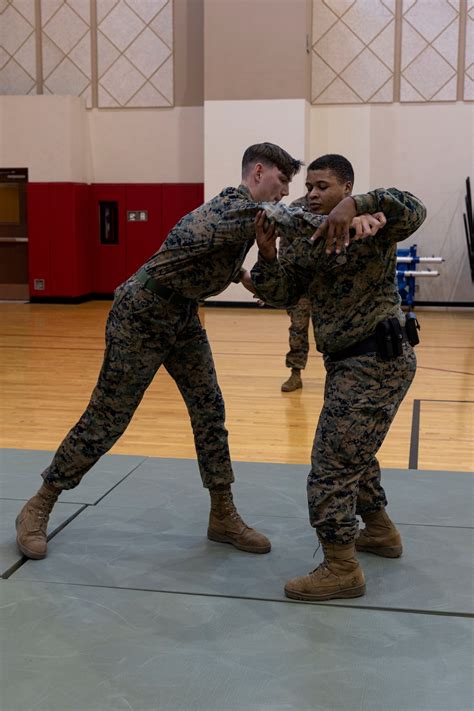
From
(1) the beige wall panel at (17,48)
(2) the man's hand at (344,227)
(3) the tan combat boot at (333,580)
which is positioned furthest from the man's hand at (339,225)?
(1) the beige wall panel at (17,48)

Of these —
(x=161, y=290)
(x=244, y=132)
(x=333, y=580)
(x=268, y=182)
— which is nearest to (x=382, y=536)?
(x=333, y=580)

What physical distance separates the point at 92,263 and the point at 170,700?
12797mm

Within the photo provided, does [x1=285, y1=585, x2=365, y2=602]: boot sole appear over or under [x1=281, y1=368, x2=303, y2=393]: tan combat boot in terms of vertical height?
over

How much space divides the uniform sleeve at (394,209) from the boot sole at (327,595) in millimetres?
1266

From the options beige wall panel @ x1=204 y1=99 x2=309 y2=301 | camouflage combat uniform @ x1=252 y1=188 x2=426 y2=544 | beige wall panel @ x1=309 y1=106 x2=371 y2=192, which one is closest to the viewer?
camouflage combat uniform @ x1=252 y1=188 x2=426 y2=544

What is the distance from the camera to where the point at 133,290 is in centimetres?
323

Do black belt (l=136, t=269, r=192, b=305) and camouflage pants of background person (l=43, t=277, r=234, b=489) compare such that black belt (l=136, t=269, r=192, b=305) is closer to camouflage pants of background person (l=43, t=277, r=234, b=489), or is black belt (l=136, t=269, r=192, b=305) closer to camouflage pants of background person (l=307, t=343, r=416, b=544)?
camouflage pants of background person (l=43, t=277, r=234, b=489)

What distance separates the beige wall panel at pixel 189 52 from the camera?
13406mm

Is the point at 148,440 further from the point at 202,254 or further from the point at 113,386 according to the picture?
the point at 202,254

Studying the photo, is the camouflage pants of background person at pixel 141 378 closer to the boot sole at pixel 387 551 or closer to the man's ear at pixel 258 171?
the man's ear at pixel 258 171

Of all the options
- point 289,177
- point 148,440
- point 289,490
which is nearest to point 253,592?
point 289,490

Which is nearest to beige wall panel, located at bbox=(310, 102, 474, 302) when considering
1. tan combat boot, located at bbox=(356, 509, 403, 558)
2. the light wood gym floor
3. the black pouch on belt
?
the light wood gym floor

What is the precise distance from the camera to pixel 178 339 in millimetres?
3346

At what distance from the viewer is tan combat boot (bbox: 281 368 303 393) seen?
6969 millimetres
